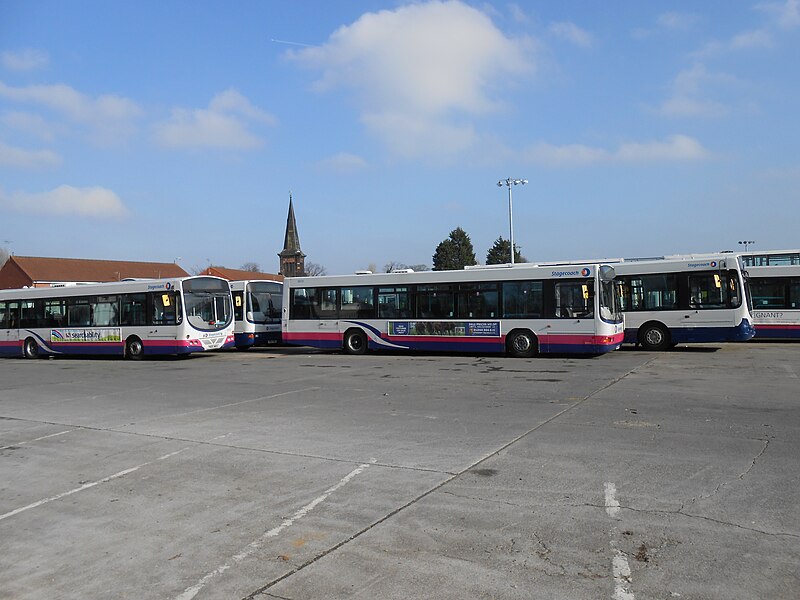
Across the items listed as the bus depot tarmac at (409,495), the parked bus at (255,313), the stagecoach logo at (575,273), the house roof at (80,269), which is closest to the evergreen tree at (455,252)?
the house roof at (80,269)

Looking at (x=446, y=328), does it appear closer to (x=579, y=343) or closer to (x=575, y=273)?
(x=579, y=343)

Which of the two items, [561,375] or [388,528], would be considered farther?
[561,375]

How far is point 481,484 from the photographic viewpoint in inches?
246

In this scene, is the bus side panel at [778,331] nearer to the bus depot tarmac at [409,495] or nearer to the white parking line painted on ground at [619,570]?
the bus depot tarmac at [409,495]

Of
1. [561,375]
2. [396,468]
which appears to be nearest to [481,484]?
[396,468]

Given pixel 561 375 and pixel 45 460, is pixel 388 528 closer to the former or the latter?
pixel 45 460

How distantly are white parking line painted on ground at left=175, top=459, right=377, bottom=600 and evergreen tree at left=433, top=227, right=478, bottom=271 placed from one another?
71524mm

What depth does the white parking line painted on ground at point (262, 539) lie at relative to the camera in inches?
162

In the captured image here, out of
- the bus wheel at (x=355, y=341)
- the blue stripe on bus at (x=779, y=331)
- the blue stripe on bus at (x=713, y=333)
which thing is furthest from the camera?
the blue stripe on bus at (x=779, y=331)

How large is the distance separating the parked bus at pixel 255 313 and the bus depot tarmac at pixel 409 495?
1449 centimetres

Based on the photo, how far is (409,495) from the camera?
235 inches

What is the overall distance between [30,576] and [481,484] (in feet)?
12.3

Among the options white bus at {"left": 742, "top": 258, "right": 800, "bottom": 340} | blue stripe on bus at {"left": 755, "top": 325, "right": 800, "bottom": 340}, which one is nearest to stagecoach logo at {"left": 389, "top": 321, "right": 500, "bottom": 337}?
white bus at {"left": 742, "top": 258, "right": 800, "bottom": 340}

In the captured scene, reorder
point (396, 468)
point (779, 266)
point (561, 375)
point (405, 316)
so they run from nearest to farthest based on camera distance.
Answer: point (396, 468)
point (561, 375)
point (405, 316)
point (779, 266)
